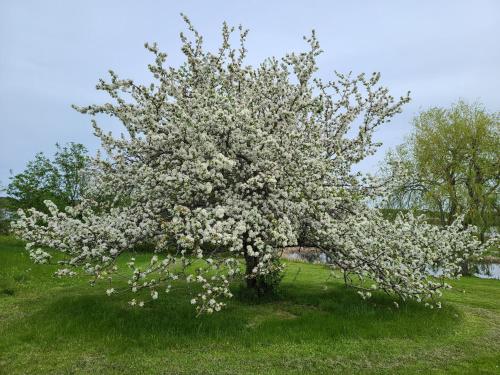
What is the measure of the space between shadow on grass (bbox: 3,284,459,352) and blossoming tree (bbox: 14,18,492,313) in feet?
2.92

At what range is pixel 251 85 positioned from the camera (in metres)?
14.8

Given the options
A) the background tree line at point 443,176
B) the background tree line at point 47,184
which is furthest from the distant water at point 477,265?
the background tree line at point 47,184

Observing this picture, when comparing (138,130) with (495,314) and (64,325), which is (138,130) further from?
(495,314)

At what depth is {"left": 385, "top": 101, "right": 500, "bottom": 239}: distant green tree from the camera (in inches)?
1401

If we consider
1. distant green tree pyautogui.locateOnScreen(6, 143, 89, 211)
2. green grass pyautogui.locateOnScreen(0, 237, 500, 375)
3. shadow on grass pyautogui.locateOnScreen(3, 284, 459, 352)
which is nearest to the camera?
green grass pyautogui.locateOnScreen(0, 237, 500, 375)

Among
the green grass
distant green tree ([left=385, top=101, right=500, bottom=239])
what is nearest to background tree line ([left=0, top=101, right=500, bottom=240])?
distant green tree ([left=385, top=101, right=500, bottom=239])

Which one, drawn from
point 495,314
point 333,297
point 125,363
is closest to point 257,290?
point 333,297

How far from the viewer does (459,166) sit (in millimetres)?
36219

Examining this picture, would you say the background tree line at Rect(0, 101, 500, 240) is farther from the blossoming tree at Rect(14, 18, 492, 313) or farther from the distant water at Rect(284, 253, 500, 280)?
the blossoming tree at Rect(14, 18, 492, 313)

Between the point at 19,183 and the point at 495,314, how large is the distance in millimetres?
36054

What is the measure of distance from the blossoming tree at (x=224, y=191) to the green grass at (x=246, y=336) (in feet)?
3.48

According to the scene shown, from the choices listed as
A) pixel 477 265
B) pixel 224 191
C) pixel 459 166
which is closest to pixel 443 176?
pixel 459 166

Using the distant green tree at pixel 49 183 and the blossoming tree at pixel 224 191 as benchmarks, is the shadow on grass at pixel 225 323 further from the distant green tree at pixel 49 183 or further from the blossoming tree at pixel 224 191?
the distant green tree at pixel 49 183

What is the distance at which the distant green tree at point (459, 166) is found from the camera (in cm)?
3559
